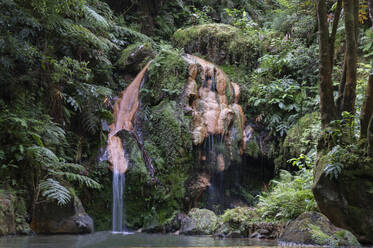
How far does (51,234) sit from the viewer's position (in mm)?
6359

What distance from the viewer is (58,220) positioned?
21.6 feet

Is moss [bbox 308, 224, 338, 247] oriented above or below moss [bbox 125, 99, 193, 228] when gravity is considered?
below

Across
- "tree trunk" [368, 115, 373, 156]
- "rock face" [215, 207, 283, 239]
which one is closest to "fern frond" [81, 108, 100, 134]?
"rock face" [215, 207, 283, 239]

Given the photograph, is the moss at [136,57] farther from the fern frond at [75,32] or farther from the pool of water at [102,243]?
the pool of water at [102,243]

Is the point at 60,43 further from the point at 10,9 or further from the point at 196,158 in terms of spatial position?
the point at 196,158

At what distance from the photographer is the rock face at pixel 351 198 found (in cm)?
369

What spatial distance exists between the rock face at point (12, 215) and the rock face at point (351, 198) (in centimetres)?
494

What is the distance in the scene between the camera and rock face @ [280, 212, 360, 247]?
3.93m

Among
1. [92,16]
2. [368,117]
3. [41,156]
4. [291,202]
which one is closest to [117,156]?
[41,156]

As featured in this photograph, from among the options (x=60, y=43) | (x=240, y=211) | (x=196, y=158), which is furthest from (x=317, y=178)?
(x=60, y=43)

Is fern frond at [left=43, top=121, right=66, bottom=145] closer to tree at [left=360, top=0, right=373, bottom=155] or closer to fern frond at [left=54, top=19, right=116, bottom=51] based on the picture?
fern frond at [left=54, top=19, right=116, bottom=51]

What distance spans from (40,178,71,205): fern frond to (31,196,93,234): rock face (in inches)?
8.3

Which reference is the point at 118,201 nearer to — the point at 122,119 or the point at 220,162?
the point at 122,119

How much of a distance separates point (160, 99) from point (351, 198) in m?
7.59
